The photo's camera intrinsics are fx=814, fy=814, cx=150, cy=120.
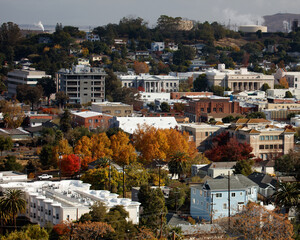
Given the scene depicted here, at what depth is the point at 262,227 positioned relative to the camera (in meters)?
30.9

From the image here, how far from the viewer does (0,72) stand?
111 metres

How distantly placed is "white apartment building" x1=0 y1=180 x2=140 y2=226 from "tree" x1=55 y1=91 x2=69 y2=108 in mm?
48095

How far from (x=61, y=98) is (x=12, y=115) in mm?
13133

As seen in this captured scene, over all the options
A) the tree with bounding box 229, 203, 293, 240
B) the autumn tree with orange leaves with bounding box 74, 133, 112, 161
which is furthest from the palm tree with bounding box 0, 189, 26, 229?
the autumn tree with orange leaves with bounding box 74, 133, 112, 161

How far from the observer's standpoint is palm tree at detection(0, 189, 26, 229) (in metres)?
34.4

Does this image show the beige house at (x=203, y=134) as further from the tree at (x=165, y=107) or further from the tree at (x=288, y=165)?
the tree at (x=165, y=107)

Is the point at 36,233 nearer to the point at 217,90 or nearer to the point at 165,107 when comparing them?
the point at 165,107

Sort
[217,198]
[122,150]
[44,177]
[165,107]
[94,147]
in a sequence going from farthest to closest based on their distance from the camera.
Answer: [165,107] < [94,147] < [122,150] < [44,177] < [217,198]

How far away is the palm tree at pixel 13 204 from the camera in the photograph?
34.4m

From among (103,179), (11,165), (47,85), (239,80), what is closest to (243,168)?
(103,179)

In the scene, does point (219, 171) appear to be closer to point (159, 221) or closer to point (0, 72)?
point (159, 221)

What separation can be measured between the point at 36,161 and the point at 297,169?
16899 mm

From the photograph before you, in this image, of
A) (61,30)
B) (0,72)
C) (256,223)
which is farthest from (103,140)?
(61,30)

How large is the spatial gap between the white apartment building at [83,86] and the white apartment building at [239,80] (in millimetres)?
18584
